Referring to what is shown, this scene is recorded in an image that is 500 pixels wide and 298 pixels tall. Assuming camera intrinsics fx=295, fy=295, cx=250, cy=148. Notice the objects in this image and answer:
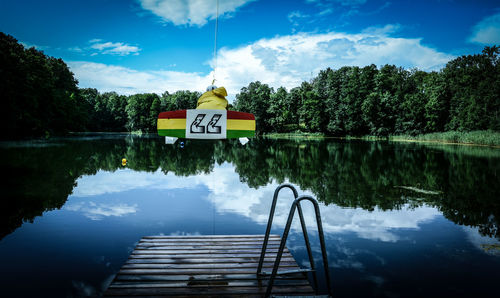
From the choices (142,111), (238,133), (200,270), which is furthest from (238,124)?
(142,111)

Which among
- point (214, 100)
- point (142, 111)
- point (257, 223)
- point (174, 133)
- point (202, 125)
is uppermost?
point (142, 111)

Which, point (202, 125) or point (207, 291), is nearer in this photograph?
Result: point (207, 291)

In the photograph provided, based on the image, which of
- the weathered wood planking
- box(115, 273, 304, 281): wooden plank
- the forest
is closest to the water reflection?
the weathered wood planking

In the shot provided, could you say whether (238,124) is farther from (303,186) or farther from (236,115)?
(303,186)

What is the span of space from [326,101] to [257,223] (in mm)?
65481

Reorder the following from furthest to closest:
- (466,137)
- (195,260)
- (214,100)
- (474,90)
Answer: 1. (474,90)
2. (466,137)
3. (195,260)
4. (214,100)

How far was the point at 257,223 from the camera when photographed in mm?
7891

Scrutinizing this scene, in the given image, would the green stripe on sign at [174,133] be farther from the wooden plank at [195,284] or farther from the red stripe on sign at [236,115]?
the wooden plank at [195,284]

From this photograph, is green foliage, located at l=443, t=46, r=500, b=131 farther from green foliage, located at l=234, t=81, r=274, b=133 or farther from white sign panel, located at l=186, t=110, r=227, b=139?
white sign panel, located at l=186, t=110, r=227, b=139

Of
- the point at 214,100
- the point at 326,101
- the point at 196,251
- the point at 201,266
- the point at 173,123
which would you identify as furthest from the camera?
Result: the point at 326,101

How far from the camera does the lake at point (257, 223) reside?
4934 mm

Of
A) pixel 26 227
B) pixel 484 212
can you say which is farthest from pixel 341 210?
pixel 26 227

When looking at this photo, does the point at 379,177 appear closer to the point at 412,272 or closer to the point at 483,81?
the point at 412,272

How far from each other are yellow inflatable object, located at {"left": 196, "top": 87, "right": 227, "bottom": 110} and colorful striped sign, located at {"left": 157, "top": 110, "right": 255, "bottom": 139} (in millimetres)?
212
